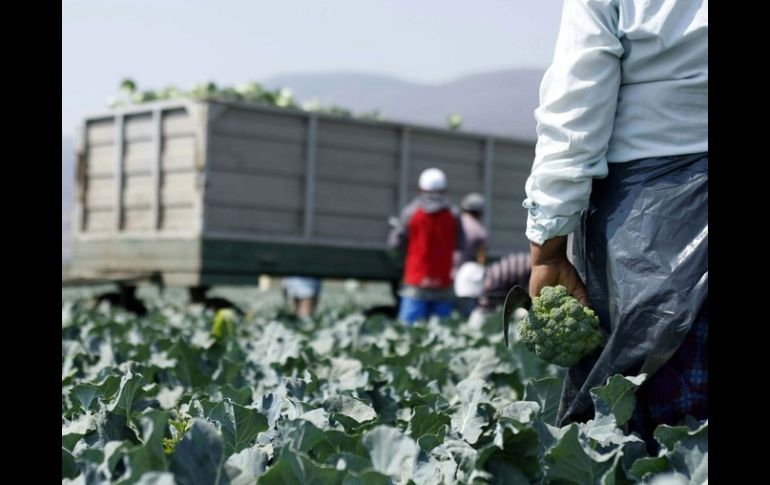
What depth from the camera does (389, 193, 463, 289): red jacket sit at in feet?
36.4

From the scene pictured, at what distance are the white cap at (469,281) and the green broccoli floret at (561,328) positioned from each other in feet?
26.4

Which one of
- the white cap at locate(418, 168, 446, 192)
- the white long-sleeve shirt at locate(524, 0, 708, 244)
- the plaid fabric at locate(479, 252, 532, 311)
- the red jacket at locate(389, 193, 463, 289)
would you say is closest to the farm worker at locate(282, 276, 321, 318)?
the red jacket at locate(389, 193, 463, 289)

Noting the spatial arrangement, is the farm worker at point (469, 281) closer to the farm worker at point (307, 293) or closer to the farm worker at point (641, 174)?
the farm worker at point (307, 293)

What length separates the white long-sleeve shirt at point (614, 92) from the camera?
10.2 ft

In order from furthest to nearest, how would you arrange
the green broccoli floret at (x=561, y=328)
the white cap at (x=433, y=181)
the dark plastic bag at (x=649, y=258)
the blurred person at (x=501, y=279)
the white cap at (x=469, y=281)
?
the white cap at (x=469, y=281) → the white cap at (x=433, y=181) → the blurred person at (x=501, y=279) → the green broccoli floret at (x=561, y=328) → the dark plastic bag at (x=649, y=258)

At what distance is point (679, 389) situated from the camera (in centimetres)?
317

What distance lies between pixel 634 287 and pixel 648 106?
48 cm

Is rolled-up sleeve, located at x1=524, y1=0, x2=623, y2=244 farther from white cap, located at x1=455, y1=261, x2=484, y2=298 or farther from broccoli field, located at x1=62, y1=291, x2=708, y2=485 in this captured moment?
white cap, located at x1=455, y1=261, x2=484, y2=298

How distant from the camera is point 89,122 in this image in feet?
44.3

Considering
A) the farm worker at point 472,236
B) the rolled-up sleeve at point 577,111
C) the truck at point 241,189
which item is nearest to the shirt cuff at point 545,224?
the rolled-up sleeve at point 577,111

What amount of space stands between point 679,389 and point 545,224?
1.84ft
